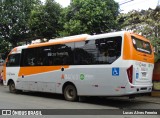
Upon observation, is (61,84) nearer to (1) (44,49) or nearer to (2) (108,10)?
(1) (44,49)

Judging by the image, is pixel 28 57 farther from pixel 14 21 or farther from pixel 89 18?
pixel 14 21

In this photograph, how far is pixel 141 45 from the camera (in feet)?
40.4

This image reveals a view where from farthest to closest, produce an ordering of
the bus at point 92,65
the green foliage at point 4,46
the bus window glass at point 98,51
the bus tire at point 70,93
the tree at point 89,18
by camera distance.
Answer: the green foliage at point 4,46, the tree at point 89,18, the bus tire at point 70,93, the bus window glass at point 98,51, the bus at point 92,65

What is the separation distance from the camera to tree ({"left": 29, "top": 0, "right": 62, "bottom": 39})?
2222cm

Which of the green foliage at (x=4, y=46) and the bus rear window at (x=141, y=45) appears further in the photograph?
the green foliage at (x=4, y=46)

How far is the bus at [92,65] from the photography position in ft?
37.2

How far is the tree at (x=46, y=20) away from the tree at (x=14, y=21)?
2.88 m

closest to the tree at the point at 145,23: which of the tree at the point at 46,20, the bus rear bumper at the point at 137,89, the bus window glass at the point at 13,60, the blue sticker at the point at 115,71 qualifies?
the bus rear bumper at the point at 137,89

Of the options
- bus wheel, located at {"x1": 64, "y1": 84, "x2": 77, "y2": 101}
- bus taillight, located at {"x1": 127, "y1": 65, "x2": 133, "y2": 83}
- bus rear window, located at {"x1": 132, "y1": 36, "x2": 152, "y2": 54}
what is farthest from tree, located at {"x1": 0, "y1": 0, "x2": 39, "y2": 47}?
bus taillight, located at {"x1": 127, "y1": 65, "x2": 133, "y2": 83}

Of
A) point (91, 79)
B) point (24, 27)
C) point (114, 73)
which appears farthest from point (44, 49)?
point (24, 27)

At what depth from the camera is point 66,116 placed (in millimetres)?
9312

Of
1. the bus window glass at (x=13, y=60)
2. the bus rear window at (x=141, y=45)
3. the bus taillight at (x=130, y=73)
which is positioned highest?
the bus rear window at (x=141, y=45)

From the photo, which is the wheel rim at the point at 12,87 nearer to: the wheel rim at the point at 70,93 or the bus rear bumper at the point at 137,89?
the wheel rim at the point at 70,93

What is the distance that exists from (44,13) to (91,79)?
11.3 m
